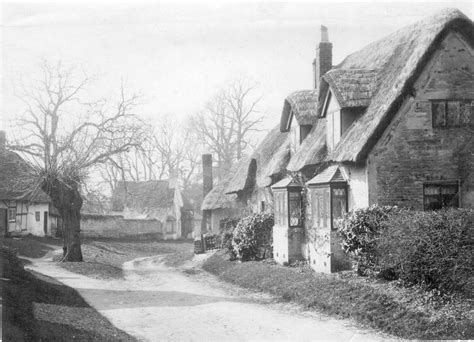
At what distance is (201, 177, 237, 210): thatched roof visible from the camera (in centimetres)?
3816

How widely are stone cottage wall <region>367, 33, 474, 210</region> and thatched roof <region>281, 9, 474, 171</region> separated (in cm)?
35

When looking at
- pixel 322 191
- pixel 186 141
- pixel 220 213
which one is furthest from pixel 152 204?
pixel 322 191

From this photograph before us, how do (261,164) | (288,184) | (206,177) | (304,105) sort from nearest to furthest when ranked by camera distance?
(288,184) → (304,105) → (261,164) → (206,177)

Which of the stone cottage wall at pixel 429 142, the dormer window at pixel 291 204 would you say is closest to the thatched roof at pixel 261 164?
the dormer window at pixel 291 204

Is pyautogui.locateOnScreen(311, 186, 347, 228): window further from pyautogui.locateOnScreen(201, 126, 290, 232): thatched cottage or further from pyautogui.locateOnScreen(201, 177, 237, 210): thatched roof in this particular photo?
pyautogui.locateOnScreen(201, 177, 237, 210): thatched roof

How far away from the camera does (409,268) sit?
11.8 metres

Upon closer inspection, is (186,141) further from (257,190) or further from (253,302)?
(253,302)

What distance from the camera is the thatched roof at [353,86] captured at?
60.7ft

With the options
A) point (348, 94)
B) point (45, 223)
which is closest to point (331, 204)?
point (348, 94)

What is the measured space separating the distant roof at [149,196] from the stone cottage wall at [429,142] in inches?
1721

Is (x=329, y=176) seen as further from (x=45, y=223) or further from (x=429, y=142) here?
(x=45, y=223)

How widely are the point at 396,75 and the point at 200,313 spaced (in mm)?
10066

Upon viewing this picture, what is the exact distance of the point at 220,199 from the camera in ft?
129

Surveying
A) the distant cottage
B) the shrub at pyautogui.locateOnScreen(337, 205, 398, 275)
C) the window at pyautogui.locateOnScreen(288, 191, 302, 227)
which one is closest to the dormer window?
the window at pyautogui.locateOnScreen(288, 191, 302, 227)
